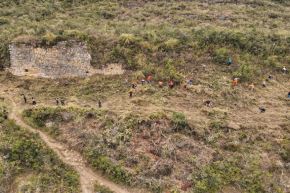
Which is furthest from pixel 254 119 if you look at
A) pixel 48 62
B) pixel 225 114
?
pixel 48 62

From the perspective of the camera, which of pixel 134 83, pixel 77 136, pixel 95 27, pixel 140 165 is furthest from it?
pixel 95 27

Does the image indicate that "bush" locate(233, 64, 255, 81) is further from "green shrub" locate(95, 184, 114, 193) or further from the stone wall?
"green shrub" locate(95, 184, 114, 193)

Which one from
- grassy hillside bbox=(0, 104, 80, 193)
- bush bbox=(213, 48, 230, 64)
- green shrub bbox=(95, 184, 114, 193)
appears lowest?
green shrub bbox=(95, 184, 114, 193)

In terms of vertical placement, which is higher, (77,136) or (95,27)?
(95,27)

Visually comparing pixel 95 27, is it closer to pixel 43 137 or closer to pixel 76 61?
pixel 76 61

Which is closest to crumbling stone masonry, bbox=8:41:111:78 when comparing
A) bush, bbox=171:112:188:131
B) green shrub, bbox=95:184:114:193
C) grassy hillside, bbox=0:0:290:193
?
grassy hillside, bbox=0:0:290:193

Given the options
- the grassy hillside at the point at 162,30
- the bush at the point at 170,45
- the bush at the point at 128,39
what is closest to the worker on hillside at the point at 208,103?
the grassy hillside at the point at 162,30
